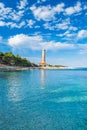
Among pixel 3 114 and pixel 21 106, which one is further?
pixel 21 106

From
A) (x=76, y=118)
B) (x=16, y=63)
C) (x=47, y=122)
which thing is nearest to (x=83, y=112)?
(x=76, y=118)

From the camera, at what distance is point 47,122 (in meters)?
15.1

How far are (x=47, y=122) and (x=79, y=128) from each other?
8.16ft

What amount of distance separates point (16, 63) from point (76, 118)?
13495 cm

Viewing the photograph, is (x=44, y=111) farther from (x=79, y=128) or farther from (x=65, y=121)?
(x=79, y=128)

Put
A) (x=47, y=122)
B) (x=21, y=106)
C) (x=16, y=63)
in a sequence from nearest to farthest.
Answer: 1. (x=47, y=122)
2. (x=21, y=106)
3. (x=16, y=63)

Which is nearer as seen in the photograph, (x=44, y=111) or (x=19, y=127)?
(x=19, y=127)

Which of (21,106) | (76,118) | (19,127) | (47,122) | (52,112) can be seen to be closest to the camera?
(19,127)

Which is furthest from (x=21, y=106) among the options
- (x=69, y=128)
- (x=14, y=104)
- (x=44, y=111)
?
(x=69, y=128)

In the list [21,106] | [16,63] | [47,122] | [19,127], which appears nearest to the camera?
[19,127]

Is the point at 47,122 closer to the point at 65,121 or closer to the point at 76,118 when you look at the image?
the point at 65,121

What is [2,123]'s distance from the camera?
47.5ft

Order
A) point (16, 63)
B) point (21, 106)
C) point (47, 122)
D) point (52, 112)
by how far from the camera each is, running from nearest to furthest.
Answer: point (47, 122), point (52, 112), point (21, 106), point (16, 63)

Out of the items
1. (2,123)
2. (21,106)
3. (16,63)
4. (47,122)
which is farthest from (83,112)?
(16,63)
